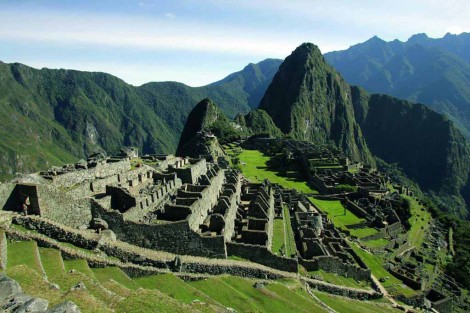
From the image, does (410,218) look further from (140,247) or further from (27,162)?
(27,162)

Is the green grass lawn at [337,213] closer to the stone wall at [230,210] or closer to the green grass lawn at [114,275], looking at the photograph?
the stone wall at [230,210]

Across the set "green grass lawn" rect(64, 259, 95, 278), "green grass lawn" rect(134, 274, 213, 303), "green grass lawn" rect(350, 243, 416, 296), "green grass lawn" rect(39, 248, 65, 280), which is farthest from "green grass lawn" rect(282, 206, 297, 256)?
"green grass lawn" rect(39, 248, 65, 280)

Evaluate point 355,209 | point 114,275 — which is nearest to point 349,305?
point 114,275

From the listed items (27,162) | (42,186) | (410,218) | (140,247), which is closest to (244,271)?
(140,247)

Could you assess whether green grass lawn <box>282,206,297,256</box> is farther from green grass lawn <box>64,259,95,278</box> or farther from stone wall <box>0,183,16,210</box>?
stone wall <box>0,183,16,210</box>

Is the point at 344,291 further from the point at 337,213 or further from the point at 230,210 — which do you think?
the point at 337,213

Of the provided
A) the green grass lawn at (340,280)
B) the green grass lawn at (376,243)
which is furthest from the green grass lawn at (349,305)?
the green grass lawn at (376,243)
